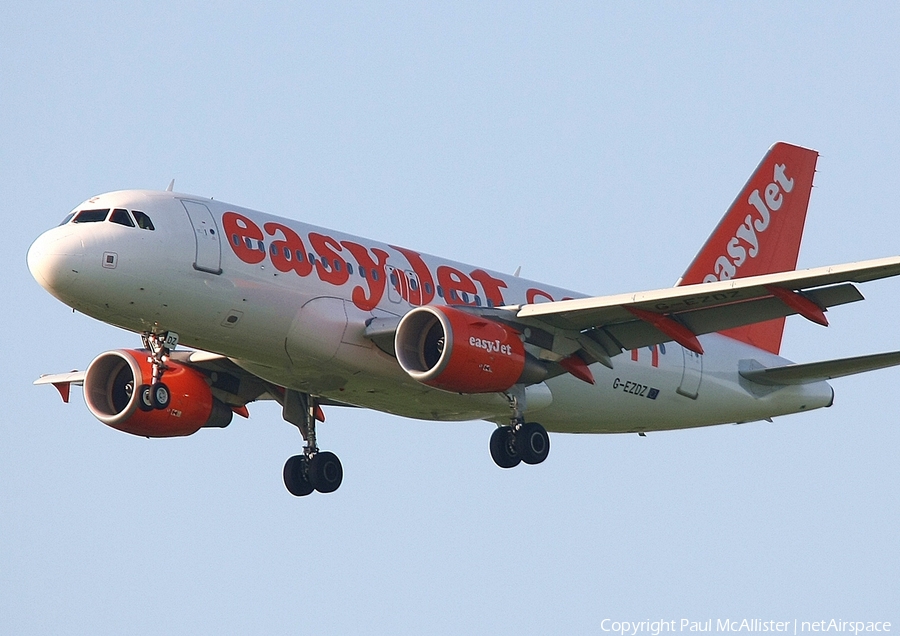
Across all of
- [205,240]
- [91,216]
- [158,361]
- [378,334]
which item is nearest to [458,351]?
[378,334]

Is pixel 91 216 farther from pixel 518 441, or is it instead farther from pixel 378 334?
pixel 518 441

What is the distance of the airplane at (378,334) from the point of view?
29.6 metres

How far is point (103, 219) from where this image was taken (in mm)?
29891

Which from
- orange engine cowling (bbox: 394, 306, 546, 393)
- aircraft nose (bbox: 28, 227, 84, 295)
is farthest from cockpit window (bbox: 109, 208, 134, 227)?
orange engine cowling (bbox: 394, 306, 546, 393)

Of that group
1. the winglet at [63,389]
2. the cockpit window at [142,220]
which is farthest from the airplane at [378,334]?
the winglet at [63,389]

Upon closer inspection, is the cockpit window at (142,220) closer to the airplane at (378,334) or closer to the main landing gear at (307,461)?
the airplane at (378,334)

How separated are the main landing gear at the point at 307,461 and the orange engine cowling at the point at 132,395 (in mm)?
1933

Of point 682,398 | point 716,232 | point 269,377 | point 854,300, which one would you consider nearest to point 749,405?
point 682,398

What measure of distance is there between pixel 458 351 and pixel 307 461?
24.3 feet

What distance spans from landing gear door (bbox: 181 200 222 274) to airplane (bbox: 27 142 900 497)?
0.04 metres

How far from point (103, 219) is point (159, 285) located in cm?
172

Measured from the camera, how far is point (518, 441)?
32812mm

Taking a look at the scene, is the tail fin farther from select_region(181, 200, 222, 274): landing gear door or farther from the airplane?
select_region(181, 200, 222, 274): landing gear door

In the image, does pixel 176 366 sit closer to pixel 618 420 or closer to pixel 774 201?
pixel 618 420
